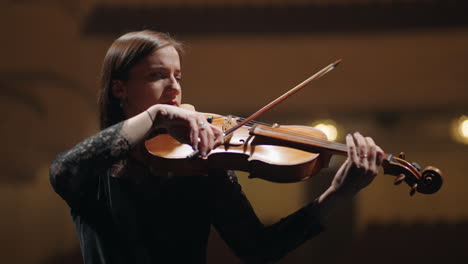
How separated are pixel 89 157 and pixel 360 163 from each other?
0.48 metres

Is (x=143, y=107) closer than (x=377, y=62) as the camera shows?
Yes

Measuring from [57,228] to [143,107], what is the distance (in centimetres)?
142

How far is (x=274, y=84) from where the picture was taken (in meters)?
2.08

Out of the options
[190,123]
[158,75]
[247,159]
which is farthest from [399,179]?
[158,75]

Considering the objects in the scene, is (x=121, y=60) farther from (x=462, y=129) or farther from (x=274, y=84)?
(x=462, y=129)

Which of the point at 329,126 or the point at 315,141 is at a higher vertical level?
the point at 315,141

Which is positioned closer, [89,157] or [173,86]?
[89,157]

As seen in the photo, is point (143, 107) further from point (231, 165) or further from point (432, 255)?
point (432, 255)

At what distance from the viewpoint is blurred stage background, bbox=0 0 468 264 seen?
6.75 feet

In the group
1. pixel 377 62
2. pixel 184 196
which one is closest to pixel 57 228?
pixel 184 196

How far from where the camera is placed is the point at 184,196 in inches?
36.4

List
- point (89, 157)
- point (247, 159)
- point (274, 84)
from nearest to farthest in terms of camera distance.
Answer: point (89, 157)
point (247, 159)
point (274, 84)

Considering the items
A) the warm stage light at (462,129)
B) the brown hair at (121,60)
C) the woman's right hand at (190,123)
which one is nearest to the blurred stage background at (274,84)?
the warm stage light at (462,129)

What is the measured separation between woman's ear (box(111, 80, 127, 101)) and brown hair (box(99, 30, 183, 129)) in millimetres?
10
